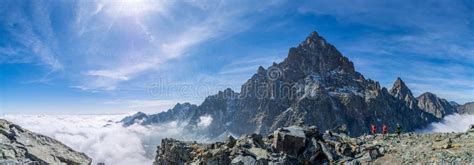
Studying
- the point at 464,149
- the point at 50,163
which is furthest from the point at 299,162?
the point at 50,163

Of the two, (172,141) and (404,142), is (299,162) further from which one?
(172,141)

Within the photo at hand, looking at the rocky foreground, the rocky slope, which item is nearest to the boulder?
the rocky foreground

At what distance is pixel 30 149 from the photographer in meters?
16.8

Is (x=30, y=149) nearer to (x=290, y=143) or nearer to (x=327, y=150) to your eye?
(x=290, y=143)

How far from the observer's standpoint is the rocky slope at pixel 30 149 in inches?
607

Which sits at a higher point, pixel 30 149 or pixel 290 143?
pixel 30 149

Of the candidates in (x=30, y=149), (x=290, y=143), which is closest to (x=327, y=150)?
(x=290, y=143)

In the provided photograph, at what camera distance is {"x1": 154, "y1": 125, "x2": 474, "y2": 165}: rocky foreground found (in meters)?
30.4

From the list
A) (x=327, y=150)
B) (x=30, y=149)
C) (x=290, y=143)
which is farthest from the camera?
(x=290, y=143)

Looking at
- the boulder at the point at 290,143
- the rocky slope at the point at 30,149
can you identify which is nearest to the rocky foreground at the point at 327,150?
the boulder at the point at 290,143

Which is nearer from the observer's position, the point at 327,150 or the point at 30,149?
the point at 30,149

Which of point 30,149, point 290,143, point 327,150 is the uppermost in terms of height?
point 30,149

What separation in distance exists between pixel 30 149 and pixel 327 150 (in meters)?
25.2

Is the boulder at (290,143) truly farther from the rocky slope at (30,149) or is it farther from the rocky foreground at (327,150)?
the rocky slope at (30,149)
